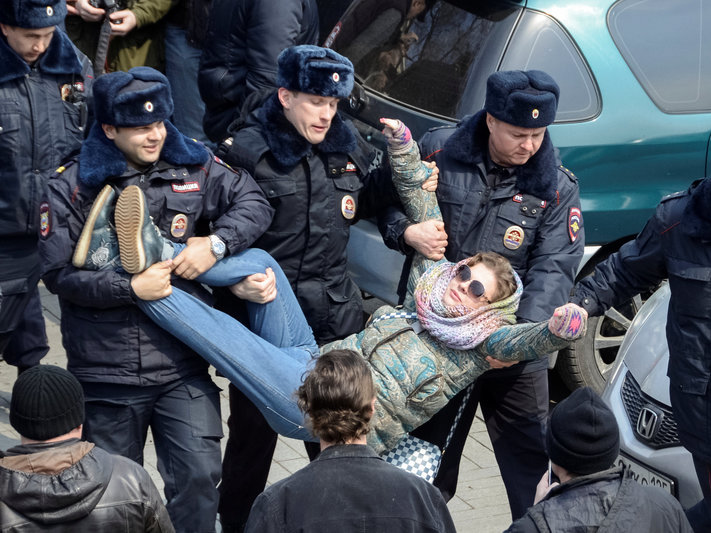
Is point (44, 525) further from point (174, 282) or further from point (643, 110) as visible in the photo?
point (643, 110)

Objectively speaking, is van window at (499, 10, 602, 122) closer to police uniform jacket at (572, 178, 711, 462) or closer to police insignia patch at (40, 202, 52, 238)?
police uniform jacket at (572, 178, 711, 462)

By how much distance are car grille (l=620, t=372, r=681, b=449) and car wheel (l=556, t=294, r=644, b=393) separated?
43.1 inches

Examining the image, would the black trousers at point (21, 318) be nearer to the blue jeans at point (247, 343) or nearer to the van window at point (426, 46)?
the blue jeans at point (247, 343)

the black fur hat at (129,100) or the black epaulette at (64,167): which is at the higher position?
the black fur hat at (129,100)

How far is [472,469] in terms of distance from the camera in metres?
5.57

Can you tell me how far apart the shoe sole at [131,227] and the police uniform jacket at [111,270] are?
7 cm

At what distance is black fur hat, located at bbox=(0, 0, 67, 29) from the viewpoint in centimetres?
490

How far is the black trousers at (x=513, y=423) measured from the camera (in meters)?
4.47

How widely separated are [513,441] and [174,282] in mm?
1568

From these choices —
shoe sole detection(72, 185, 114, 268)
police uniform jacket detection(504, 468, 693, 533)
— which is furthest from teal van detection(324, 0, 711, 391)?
police uniform jacket detection(504, 468, 693, 533)

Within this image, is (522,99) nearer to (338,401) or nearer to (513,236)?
(513,236)

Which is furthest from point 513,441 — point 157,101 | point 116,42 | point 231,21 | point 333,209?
point 116,42

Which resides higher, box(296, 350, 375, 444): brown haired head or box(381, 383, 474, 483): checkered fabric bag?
box(296, 350, 375, 444): brown haired head

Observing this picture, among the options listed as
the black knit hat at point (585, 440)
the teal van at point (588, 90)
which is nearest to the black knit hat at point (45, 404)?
the black knit hat at point (585, 440)
